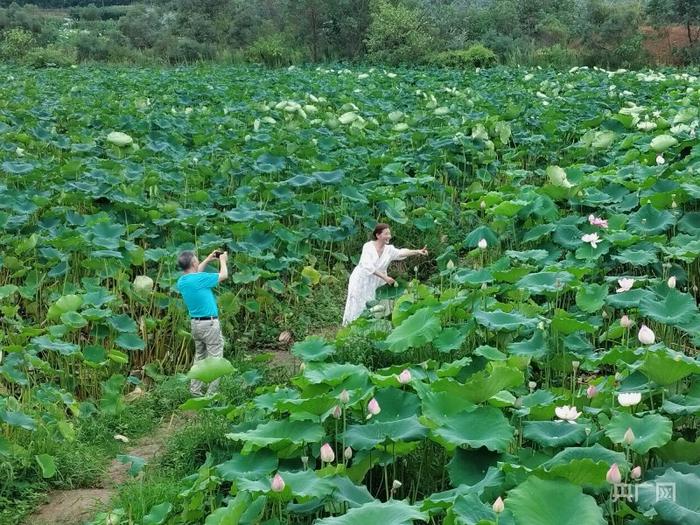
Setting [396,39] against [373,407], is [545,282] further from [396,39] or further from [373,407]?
[396,39]

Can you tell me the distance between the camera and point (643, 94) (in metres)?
12.6

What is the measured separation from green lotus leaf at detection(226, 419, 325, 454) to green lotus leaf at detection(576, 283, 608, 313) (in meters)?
1.85

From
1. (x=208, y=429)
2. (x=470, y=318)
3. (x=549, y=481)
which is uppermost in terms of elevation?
(x=549, y=481)

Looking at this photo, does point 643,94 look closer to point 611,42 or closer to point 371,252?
point 371,252

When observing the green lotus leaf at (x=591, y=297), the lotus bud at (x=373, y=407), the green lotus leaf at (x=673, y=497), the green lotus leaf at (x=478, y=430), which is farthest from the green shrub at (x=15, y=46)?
the green lotus leaf at (x=673, y=497)

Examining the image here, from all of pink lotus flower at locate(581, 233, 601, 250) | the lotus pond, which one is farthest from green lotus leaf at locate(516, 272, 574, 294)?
pink lotus flower at locate(581, 233, 601, 250)

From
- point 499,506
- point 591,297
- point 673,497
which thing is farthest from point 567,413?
point 591,297

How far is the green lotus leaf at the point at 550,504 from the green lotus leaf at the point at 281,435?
2.89 feet

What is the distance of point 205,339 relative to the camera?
5.04 m

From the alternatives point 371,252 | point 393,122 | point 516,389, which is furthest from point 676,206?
point 393,122

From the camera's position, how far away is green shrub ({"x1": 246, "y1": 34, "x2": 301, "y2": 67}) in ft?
81.3

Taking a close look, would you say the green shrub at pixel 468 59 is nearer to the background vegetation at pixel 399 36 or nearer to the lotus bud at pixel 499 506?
the background vegetation at pixel 399 36

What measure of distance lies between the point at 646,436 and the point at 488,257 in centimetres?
389

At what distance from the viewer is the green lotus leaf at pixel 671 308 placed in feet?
11.8
